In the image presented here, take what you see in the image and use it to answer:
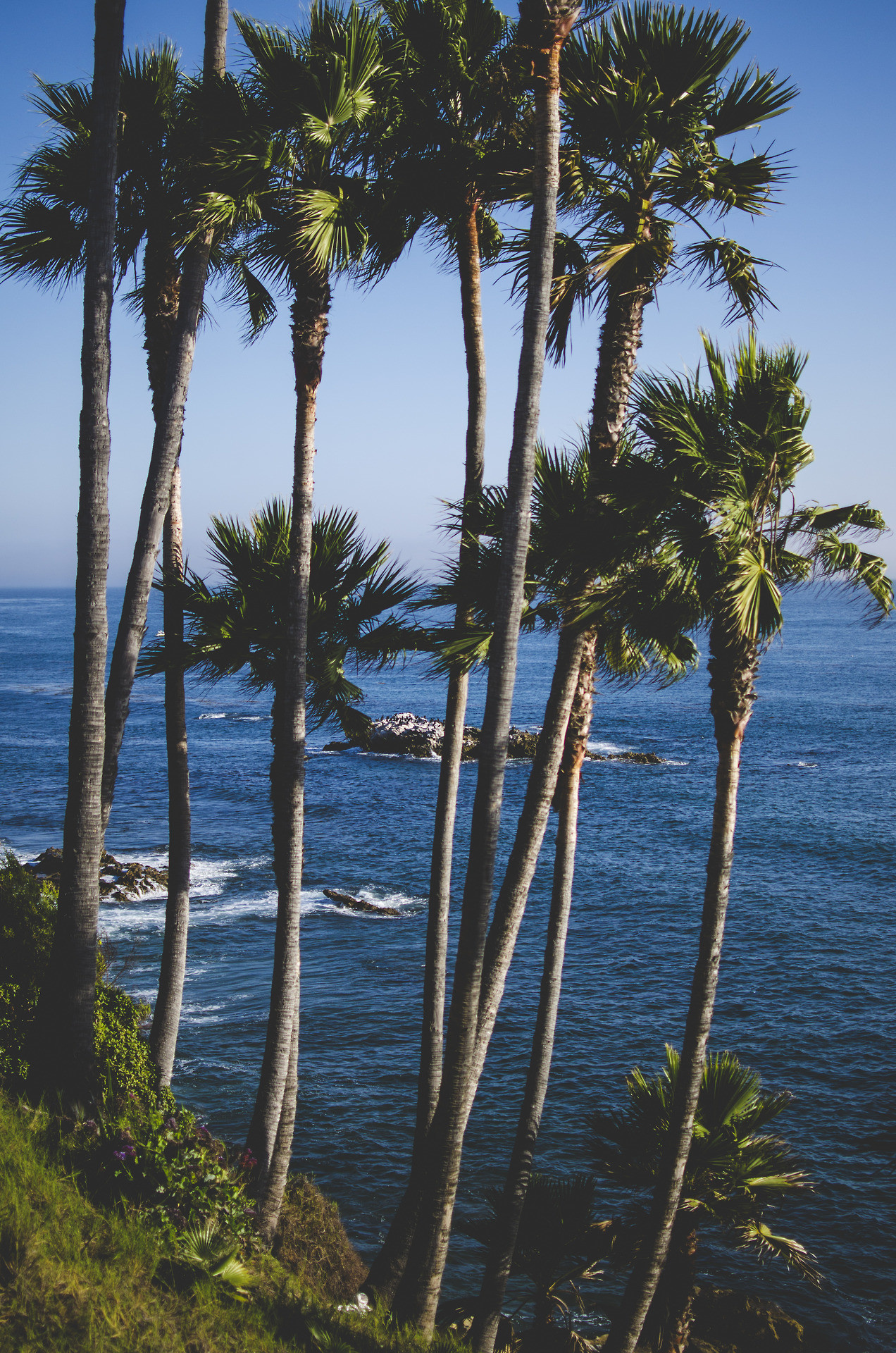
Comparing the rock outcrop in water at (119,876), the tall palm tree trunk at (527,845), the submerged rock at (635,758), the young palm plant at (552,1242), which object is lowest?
the rock outcrop in water at (119,876)

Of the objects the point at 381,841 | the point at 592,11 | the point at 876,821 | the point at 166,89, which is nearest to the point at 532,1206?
the point at 592,11

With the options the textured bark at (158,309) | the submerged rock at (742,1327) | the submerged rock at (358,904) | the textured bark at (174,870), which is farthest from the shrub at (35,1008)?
the submerged rock at (358,904)

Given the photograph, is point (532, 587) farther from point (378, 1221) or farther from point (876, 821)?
point (876, 821)

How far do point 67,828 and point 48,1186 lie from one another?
3.24 meters

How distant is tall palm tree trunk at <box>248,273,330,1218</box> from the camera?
1055 cm

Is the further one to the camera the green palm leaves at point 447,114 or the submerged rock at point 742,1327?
the submerged rock at point 742,1327

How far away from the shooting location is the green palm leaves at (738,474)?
8.53 metres

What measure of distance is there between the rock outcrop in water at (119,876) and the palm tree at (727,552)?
2462 centimetres

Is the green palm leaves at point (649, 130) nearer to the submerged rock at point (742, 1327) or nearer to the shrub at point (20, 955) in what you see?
the shrub at point (20, 955)

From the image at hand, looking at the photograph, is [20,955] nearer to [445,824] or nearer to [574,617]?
[445,824]

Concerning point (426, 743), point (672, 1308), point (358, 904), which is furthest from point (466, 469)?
point (426, 743)

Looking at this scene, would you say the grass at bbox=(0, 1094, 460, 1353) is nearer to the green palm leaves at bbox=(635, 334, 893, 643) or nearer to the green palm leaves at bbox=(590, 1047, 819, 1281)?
the green palm leaves at bbox=(590, 1047, 819, 1281)

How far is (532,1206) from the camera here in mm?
10844

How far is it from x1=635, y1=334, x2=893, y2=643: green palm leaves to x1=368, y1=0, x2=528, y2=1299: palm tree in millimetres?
2385
